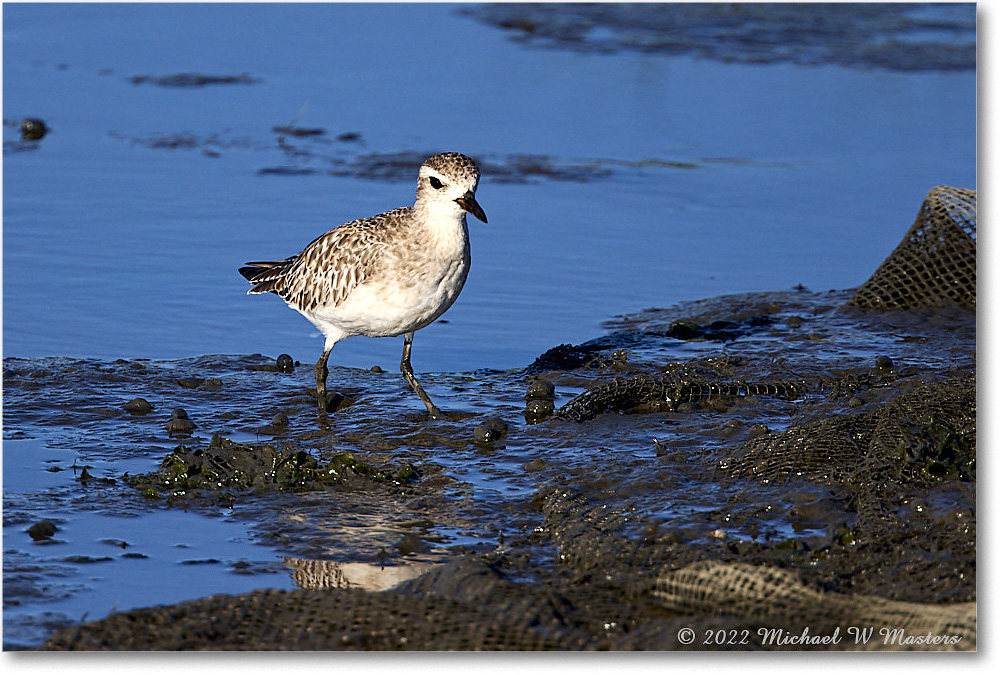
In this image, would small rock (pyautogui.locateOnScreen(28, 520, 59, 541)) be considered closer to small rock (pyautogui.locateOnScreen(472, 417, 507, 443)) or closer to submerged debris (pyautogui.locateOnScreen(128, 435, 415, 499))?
submerged debris (pyautogui.locateOnScreen(128, 435, 415, 499))

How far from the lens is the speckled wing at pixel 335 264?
7891 millimetres

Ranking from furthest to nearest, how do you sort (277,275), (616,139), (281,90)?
(281,90), (616,139), (277,275)

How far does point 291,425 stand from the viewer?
7.94m

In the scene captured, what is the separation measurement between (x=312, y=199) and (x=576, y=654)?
8.30m

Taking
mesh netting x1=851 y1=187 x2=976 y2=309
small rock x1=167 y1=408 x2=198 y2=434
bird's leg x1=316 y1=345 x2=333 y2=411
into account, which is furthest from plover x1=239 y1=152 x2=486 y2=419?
mesh netting x1=851 y1=187 x2=976 y2=309

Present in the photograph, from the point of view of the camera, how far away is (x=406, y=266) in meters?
7.68

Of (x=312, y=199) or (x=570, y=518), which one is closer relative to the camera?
(x=570, y=518)

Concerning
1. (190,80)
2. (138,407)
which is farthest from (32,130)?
(138,407)

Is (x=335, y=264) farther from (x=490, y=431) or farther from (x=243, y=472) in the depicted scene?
(x=243, y=472)

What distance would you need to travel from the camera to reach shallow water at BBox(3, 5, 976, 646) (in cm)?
646

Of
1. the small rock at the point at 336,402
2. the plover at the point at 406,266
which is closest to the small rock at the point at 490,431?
the plover at the point at 406,266

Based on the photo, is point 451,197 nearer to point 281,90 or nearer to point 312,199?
point 312,199

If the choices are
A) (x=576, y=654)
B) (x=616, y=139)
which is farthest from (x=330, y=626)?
(x=616, y=139)

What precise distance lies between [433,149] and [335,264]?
18.3 ft
